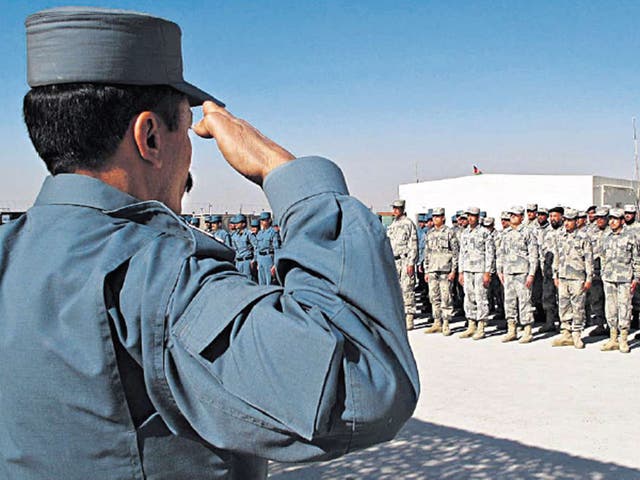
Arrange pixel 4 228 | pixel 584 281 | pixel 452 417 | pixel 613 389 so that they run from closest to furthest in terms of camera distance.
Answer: pixel 4 228
pixel 452 417
pixel 613 389
pixel 584 281

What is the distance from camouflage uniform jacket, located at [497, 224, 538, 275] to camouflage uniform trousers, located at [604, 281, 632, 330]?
0.97m

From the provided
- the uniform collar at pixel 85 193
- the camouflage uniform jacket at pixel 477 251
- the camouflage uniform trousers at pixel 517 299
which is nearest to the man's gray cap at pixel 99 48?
the uniform collar at pixel 85 193

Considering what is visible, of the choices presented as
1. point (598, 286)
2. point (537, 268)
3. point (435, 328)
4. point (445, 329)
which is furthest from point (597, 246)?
point (435, 328)

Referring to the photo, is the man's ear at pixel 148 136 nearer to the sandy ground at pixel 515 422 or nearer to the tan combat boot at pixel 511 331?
the sandy ground at pixel 515 422

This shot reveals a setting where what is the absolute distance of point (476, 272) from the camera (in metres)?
9.62

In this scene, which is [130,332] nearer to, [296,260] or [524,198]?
[296,260]

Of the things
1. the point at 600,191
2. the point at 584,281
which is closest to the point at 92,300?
the point at 584,281

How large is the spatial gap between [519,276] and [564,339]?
1.02 m

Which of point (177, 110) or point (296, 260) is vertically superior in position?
point (177, 110)

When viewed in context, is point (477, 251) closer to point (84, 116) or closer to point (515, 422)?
point (515, 422)

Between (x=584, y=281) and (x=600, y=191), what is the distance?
10.5 metres

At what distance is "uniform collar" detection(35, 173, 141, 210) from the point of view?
0.95 m

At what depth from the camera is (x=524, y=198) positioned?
19.1 meters

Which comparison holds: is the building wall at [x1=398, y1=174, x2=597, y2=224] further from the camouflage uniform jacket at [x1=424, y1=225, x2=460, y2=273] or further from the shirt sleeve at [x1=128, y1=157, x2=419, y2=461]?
the shirt sleeve at [x1=128, y1=157, x2=419, y2=461]
